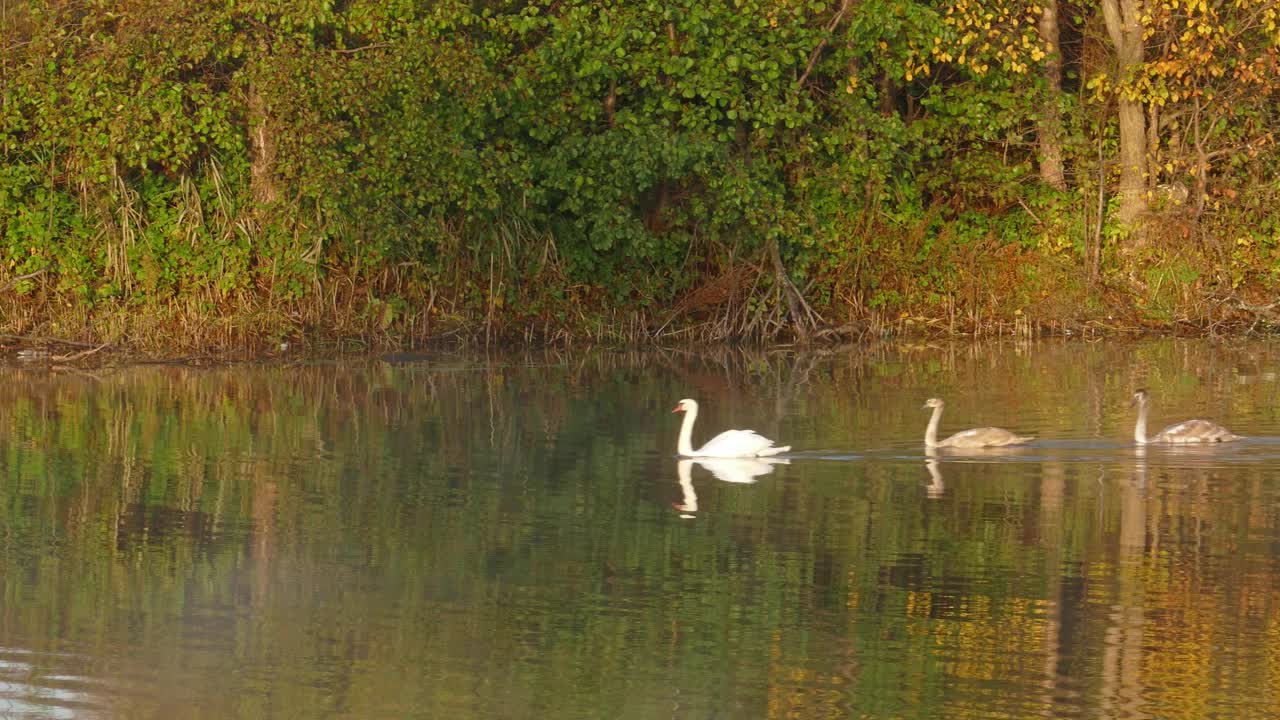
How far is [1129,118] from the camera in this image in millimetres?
31938

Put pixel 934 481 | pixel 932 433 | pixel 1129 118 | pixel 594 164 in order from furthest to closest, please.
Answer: pixel 1129 118
pixel 594 164
pixel 932 433
pixel 934 481

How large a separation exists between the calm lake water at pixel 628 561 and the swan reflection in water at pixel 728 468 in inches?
3.0

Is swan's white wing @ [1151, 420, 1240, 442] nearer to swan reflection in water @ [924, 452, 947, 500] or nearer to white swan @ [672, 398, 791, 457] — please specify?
swan reflection in water @ [924, 452, 947, 500]

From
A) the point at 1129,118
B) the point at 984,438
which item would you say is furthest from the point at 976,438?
the point at 1129,118

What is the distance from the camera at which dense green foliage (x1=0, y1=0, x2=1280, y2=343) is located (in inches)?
1086

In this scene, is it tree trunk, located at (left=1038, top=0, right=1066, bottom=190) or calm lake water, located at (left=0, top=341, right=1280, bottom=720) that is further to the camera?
tree trunk, located at (left=1038, top=0, right=1066, bottom=190)

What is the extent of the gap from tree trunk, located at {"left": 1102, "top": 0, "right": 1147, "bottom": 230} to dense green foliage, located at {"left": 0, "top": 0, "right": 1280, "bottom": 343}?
272 millimetres

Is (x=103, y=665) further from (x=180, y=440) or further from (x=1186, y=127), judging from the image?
(x=1186, y=127)

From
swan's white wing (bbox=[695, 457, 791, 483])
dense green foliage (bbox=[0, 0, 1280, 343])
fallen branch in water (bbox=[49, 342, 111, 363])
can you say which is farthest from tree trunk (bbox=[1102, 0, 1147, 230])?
fallen branch in water (bbox=[49, 342, 111, 363])

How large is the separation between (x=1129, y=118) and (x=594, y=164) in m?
8.70

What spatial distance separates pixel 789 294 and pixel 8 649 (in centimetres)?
2121

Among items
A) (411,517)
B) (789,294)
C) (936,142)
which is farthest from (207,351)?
(411,517)

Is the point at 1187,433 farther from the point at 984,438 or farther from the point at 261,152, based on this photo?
the point at 261,152

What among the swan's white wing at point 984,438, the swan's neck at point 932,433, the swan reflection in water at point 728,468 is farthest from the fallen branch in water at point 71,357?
the swan's white wing at point 984,438
